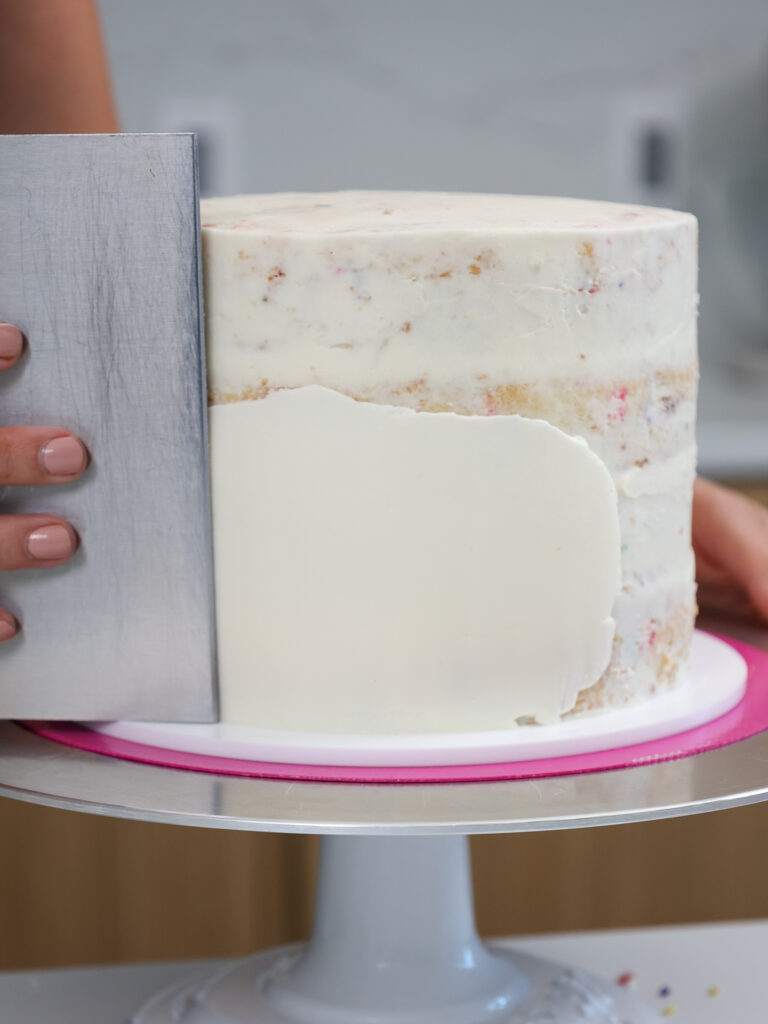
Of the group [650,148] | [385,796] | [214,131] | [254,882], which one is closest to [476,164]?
[650,148]

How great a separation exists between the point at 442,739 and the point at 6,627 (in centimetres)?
26

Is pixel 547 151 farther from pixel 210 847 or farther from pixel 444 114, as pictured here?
pixel 210 847

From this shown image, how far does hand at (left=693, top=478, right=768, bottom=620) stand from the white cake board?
21cm

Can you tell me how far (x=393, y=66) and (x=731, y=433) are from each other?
89 cm

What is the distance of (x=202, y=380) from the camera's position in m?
0.77

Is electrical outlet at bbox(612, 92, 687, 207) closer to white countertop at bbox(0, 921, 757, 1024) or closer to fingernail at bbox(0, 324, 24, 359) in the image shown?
white countertop at bbox(0, 921, 757, 1024)

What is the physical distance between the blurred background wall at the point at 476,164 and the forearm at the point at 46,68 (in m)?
1.23

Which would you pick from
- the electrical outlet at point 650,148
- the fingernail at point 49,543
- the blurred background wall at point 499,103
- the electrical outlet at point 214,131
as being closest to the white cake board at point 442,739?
the fingernail at point 49,543

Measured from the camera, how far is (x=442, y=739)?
0.79 meters

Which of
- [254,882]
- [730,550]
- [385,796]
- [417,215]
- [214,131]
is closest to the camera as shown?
[385,796]

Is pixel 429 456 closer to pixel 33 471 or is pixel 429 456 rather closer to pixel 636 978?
pixel 33 471

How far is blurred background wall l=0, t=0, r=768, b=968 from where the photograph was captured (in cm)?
213

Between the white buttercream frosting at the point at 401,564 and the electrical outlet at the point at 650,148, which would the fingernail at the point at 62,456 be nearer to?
the white buttercream frosting at the point at 401,564

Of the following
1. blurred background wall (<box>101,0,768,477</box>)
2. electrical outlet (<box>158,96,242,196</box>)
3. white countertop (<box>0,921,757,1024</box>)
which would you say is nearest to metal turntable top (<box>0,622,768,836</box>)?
white countertop (<box>0,921,757,1024</box>)
